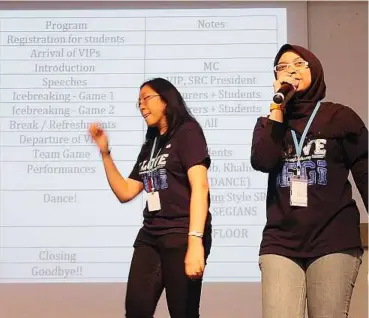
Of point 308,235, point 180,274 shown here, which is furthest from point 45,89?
point 308,235

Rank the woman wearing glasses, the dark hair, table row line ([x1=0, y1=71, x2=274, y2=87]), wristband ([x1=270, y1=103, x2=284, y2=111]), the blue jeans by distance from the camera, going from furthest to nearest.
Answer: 1. table row line ([x1=0, y1=71, x2=274, y2=87])
2. the dark hair
3. the woman wearing glasses
4. wristband ([x1=270, y1=103, x2=284, y2=111])
5. the blue jeans

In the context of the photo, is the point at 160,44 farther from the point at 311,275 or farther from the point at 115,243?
the point at 311,275

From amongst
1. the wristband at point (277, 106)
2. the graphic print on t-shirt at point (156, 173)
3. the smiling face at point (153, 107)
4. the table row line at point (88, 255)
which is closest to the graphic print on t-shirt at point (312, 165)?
the wristband at point (277, 106)

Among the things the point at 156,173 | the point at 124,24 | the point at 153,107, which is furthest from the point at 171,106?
the point at 124,24

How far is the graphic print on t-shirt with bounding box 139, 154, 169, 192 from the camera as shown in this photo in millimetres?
1740

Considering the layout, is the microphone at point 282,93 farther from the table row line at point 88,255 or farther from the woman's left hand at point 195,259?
the table row line at point 88,255

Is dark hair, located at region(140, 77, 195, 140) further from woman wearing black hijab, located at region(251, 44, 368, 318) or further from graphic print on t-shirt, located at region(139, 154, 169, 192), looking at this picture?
woman wearing black hijab, located at region(251, 44, 368, 318)

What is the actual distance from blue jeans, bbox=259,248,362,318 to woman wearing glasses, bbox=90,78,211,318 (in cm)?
24

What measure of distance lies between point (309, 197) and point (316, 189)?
28mm

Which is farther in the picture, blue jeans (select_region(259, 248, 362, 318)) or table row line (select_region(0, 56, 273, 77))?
table row line (select_region(0, 56, 273, 77))

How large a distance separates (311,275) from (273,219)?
18cm

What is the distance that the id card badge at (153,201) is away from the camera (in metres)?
1.73

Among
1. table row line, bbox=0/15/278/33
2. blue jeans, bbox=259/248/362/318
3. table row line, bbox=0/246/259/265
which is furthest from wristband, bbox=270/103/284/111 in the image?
table row line, bbox=0/15/278/33

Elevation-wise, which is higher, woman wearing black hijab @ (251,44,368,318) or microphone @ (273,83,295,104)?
microphone @ (273,83,295,104)
